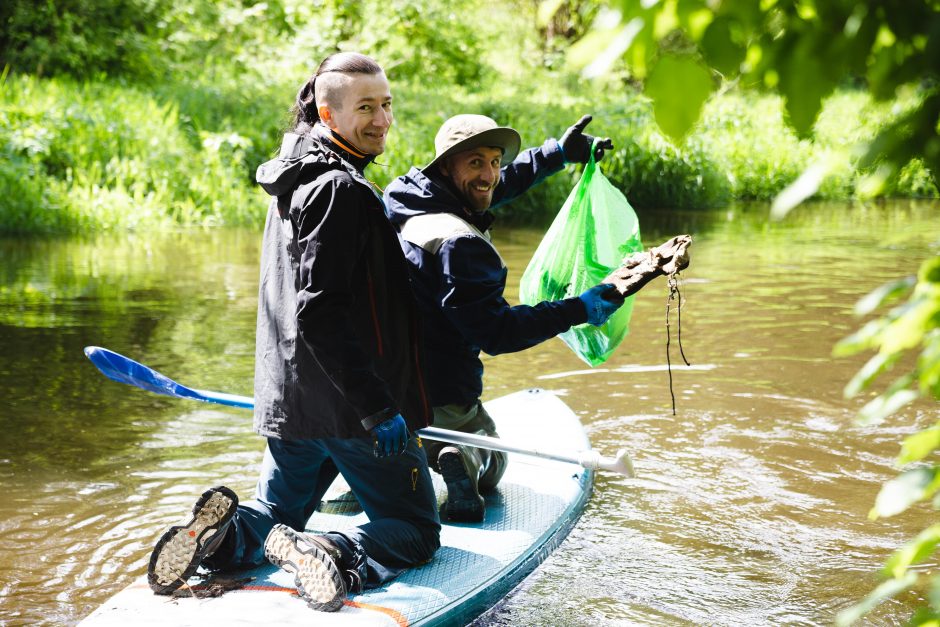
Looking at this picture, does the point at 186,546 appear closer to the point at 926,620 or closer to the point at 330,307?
the point at 330,307

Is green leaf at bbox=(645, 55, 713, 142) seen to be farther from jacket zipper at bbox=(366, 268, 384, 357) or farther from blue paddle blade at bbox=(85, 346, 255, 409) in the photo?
blue paddle blade at bbox=(85, 346, 255, 409)

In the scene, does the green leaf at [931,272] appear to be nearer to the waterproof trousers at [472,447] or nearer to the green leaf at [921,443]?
the green leaf at [921,443]

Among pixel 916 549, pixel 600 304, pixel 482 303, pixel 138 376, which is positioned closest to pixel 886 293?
pixel 916 549

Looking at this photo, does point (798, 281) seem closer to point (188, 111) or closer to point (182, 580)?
point (182, 580)

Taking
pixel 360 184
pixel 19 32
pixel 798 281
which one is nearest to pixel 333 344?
pixel 360 184

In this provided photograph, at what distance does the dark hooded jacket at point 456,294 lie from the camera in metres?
3.18

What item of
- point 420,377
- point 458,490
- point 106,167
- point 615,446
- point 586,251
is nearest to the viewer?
point 420,377

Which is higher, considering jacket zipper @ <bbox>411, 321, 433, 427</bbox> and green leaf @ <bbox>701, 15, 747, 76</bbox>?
green leaf @ <bbox>701, 15, 747, 76</bbox>

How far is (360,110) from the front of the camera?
2.89m

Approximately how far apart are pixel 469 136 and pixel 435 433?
0.95m

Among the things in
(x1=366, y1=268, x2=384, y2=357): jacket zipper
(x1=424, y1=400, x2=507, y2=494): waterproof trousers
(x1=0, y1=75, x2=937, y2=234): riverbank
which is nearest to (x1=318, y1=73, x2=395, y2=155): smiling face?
(x1=366, y1=268, x2=384, y2=357): jacket zipper

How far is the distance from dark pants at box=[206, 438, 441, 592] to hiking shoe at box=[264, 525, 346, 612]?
7cm

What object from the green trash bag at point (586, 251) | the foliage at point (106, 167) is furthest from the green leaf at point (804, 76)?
the foliage at point (106, 167)

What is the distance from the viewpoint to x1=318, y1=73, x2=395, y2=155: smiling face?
2.87 meters
